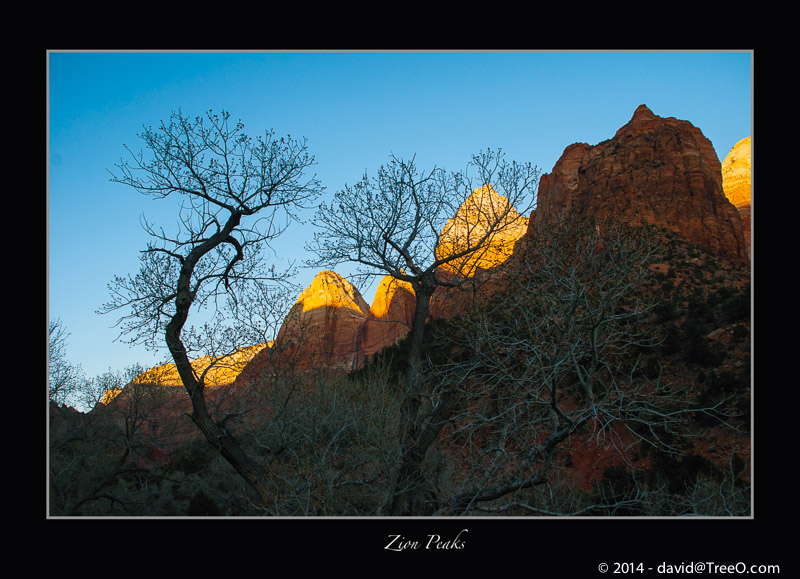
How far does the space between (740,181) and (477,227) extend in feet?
179

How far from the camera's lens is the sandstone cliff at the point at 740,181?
4384cm

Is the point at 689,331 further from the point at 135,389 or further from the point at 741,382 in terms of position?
the point at 135,389

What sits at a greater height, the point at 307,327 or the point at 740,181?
the point at 740,181

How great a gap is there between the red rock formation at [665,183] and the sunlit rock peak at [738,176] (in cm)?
597

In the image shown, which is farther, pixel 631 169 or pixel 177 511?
pixel 631 169

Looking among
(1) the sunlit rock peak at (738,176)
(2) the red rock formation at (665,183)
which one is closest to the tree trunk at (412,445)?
(2) the red rock formation at (665,183)

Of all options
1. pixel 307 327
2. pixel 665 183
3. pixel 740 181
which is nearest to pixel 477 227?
pixel 307 327

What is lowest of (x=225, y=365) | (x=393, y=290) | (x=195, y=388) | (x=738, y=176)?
(x=195, y=388)

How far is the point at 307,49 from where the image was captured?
5.34 m

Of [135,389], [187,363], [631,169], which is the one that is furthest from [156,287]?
[631,169]

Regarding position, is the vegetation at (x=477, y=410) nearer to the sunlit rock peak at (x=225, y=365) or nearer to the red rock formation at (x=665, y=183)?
the sunlit rock peak at (x=225, y=365)

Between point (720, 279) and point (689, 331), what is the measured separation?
690 cm

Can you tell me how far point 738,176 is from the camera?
53.7 m

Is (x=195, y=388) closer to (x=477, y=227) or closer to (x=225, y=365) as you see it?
(x=225, y=365)
